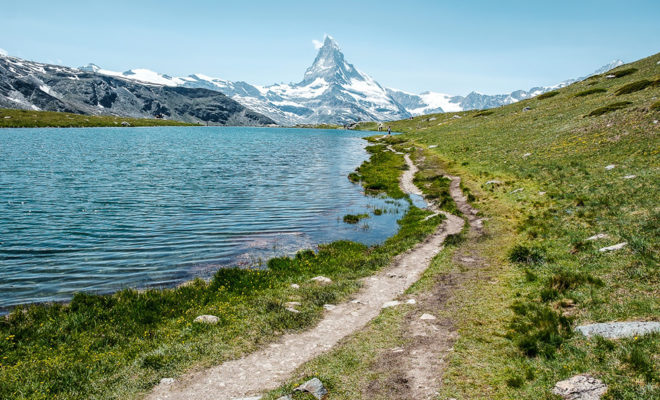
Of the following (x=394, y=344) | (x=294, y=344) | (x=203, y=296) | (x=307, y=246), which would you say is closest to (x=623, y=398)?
(x=394, y=344)

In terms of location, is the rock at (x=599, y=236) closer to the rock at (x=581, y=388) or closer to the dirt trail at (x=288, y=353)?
the dirt trail at (x=288, y=353)

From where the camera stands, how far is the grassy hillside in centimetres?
1023

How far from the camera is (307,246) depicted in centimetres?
2730

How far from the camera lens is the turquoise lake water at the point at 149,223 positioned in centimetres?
2083

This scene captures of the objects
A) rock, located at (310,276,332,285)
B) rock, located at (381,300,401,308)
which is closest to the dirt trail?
rock, located at (381,300,401,308)

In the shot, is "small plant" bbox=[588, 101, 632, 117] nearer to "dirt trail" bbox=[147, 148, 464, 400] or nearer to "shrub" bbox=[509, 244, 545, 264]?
"shrub" bbox=[509, 244, 545, 264]

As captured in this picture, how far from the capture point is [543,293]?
14891 millimetres

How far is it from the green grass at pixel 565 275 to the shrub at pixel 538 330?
4 centimetres

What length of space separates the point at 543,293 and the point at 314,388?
10.7m

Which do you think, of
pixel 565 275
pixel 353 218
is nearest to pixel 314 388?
pixel 565 275

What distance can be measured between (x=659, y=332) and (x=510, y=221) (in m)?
19.0

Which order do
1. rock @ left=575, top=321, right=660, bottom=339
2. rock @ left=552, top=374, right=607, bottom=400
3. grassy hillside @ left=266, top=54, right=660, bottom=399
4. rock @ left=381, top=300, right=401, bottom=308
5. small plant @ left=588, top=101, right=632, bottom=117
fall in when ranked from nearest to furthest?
rock @ left=552, top=374, right=607, bottom=400, grassy hillside @ left=266, top=54, right=660, bottom=399, rock @ left=575, top=321, right=660, bottom=339, rock @ left=381, top=300, right=401, bottom=308, small plant @ left=588, top=101, right=632, bottom=117

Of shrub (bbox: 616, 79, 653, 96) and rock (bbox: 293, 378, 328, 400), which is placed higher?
shrub (bbox: 616, 79, 653, 96)

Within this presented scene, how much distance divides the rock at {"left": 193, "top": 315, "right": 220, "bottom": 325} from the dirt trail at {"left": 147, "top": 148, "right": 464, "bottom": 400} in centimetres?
290
